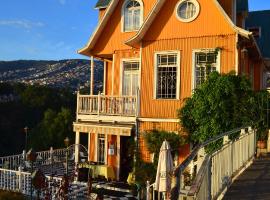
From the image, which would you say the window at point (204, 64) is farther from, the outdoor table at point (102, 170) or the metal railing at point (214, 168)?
the outdoor table at point (102, 170)

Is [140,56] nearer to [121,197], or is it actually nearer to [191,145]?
[191,145]

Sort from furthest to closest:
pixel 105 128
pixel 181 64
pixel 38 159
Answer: pixel 38 159 < pixel 105 128 < pixel 181 64

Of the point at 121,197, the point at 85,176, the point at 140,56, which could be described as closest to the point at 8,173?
the point at 85,176

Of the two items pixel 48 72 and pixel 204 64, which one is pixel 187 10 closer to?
pixel 204 64

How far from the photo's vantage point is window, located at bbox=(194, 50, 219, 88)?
17.8m

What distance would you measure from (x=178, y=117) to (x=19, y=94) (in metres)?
68.0

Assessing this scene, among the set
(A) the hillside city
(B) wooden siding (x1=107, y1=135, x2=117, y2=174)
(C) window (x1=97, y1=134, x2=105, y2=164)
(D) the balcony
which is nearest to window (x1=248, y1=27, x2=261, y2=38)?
(D) the balcony

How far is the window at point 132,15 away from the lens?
2103 cm

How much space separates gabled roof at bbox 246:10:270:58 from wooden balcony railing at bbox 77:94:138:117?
34.5ft

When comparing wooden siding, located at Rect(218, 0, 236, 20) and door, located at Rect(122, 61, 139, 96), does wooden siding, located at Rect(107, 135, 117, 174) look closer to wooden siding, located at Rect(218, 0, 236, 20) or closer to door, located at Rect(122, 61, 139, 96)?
door, located at Rect(122, 61, 139, 96)

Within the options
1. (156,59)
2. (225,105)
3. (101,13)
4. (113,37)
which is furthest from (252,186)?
(101,13)

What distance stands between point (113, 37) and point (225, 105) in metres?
8.52

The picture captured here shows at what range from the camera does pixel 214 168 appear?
7797mm

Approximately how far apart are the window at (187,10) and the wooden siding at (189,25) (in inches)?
6.0
